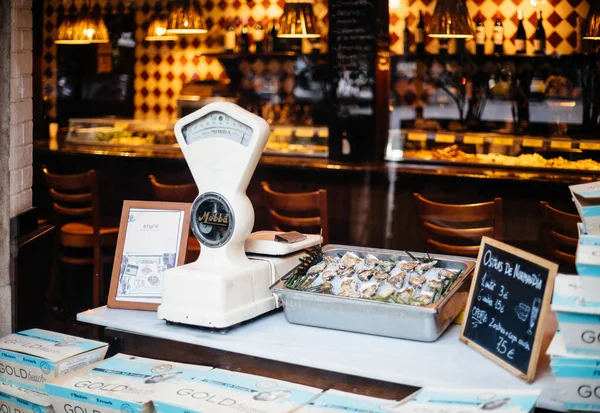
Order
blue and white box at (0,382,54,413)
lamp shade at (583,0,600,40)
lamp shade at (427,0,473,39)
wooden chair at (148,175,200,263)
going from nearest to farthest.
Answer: blue and white box at (0,382,54,413) < wooden chair at (148,175,200,263) < lamp shade at (583,0,600,40) < lamp shade at (427,0,473,39)

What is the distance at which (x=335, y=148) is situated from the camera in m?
7.86

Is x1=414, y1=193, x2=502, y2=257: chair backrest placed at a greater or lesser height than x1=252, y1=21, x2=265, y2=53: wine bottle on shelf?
lesser

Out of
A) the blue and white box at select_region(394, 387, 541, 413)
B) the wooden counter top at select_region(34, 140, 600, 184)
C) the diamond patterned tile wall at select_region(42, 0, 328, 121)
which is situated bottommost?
the blue and white box at select_region(394, 387, 541, 413)

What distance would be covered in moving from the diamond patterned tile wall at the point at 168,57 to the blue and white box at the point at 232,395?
8023 mm

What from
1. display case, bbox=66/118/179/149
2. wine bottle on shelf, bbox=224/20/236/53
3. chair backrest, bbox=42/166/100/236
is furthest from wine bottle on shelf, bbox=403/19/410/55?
chair backrest, bbox=42/166/100/236

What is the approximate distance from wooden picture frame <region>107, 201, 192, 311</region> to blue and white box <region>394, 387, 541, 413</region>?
48.1 inches

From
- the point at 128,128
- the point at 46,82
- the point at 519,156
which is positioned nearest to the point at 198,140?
the point at 519,156

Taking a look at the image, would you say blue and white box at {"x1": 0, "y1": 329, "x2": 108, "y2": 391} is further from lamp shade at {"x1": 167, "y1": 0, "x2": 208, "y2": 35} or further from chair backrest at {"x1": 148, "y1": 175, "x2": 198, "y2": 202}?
lamp shade at {"x1": 167, "y1": 0, "x2": 208, "y2": 35}

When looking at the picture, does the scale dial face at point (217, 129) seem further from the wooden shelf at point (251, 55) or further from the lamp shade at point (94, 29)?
the wooden shelf at point (251, 55)

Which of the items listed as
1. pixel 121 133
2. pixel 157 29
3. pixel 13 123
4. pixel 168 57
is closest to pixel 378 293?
pixel 13 123

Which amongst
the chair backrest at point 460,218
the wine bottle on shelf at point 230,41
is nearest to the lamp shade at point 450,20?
the chair backrest at point 460,218

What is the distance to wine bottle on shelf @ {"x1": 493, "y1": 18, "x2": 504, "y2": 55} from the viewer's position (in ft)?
27.3

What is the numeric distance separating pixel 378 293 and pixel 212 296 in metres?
0.54

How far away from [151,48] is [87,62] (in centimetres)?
85
